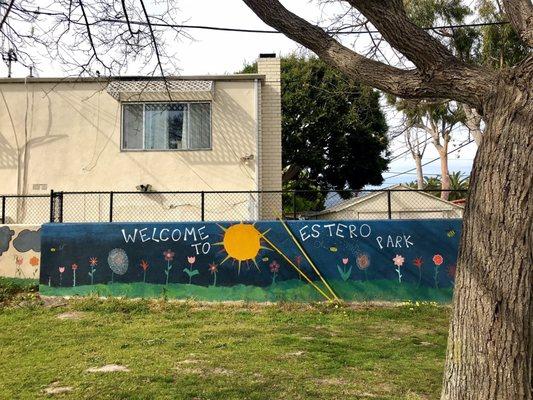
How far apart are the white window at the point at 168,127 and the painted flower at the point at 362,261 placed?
5.24 metres

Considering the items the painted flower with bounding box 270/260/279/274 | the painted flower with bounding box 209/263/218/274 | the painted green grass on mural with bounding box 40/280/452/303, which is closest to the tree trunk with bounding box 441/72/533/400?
the painted green grass on mural with bounding box 40/280/452/303

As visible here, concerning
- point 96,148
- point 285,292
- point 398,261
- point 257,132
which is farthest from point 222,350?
point 96,148

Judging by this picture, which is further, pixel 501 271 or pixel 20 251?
pixel 20 251

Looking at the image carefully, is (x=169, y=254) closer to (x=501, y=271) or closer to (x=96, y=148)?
(x=96, y=148)

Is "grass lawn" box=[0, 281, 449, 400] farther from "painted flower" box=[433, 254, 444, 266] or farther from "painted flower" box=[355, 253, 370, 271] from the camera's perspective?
"painted flower" box=[433, 254, 444, 266]

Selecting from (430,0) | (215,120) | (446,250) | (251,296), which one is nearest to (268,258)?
(251,296)

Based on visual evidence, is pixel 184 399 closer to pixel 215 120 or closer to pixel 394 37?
pixel 394 37

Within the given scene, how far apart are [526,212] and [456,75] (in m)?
1.03

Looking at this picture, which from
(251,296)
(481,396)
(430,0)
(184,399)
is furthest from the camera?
(430,0)

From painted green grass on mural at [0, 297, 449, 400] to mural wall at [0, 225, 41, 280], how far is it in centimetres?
160

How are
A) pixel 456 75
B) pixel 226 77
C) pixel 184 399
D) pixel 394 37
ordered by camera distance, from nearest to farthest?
pixel 456 75 → pixel 394 37 → pixel 184 399 → pixel 226 77

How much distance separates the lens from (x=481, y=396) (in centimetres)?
307

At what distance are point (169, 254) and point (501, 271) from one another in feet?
24.5

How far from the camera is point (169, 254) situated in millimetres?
9734
